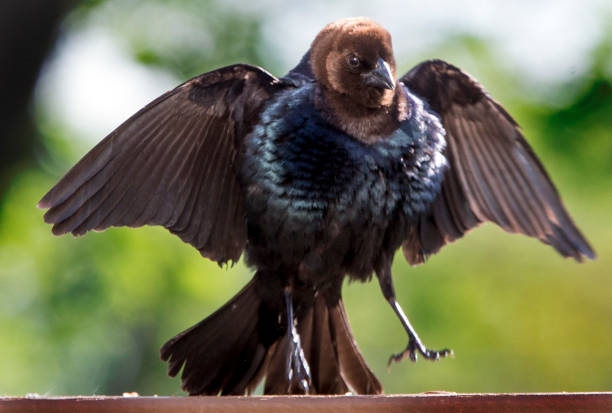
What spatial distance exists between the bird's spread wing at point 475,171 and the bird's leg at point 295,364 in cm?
70

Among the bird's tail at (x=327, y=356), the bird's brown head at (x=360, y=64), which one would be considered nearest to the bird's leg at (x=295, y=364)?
the bird's tail at (x=327, y=356)

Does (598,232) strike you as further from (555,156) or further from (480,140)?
(480,140)

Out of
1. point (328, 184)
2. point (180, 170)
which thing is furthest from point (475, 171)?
point (180, 170)

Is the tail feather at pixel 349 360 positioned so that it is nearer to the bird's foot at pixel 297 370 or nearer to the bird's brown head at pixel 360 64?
the bird's foot at pixel 297 370

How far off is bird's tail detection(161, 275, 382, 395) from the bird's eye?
3.33 feet

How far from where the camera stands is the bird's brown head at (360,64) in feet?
12.9

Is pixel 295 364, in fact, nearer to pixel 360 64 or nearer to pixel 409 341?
pixel 409 341

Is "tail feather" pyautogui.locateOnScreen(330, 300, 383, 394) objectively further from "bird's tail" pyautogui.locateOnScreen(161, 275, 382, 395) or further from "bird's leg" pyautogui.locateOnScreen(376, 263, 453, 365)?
"bird's leg" pyautogui.locateOnScreen(376, 263, 453, 365)

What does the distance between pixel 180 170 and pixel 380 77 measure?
0.89 meters

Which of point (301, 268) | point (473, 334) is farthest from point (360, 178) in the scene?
point (473, 334)

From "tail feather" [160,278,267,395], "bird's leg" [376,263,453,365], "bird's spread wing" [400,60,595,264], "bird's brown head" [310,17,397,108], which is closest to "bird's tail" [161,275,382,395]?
"tail feather" [160,278,267,395]

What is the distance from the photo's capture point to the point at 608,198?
885cm

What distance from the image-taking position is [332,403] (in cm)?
279

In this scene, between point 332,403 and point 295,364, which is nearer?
point 332,403
